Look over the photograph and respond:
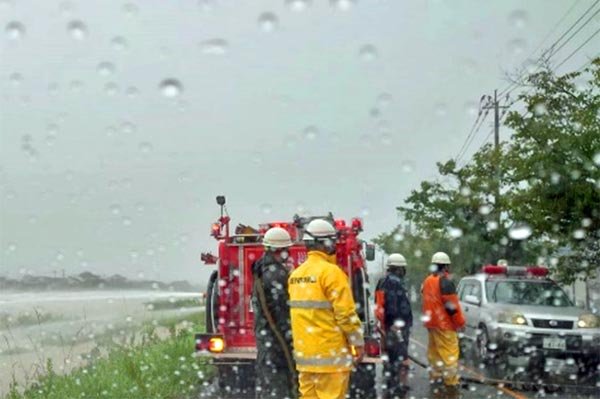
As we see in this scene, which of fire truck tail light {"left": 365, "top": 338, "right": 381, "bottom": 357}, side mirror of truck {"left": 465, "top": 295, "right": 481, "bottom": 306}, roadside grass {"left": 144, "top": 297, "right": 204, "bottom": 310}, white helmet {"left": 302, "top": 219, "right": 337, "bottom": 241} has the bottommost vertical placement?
fire truck tail light {"left": 365, "top": 338, "right": 381, "bottom": 357}

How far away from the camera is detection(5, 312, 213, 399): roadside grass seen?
35.0 ft

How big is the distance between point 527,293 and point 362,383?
6.42m

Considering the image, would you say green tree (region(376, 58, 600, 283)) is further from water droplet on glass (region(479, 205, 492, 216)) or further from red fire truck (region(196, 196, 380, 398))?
red fire truck (region(196, 196, 380, 398))

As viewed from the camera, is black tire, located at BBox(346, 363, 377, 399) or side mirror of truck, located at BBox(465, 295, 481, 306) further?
side mirror of truck, located at BBox(465, 295, 481, 306)

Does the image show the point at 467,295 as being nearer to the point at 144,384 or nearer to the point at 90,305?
the point at 144,384

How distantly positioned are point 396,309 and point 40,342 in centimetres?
786

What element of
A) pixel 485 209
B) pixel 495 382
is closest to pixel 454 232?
pixel 485 209

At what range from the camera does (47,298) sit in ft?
79.2

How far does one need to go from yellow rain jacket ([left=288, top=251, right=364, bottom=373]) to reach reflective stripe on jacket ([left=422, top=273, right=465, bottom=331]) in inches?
182

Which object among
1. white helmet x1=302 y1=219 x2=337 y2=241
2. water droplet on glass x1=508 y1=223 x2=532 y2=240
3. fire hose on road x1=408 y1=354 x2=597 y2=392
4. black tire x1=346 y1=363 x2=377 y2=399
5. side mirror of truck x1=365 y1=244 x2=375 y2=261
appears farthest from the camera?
water droplet on glass x1=508 y1=223 x2=532 y2=240

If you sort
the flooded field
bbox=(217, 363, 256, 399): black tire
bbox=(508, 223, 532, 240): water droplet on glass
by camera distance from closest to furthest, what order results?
bbox=(217, 363, 256, 399): black tire < the flooded field < bbox=(508, 223, 532, 240): water droplet on glass

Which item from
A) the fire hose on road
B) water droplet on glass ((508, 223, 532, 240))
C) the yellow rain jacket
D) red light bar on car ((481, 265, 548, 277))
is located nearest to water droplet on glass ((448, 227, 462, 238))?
water droplet on glass ((508, 223, 532, 240))

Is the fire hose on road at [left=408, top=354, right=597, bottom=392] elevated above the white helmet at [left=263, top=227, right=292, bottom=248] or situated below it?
below

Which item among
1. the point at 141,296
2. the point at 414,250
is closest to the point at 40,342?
the point at 141,296
